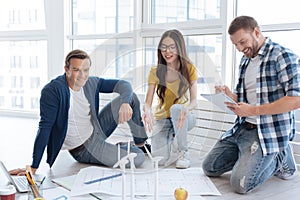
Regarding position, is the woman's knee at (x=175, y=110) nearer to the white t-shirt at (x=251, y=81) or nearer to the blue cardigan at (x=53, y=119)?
the blue cardigan at (x=53, y=119)

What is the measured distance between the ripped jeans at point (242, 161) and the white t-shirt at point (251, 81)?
0.11m

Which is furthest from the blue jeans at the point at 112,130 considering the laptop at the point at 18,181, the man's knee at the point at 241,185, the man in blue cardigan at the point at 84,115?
the man's knee at the point at 241,185

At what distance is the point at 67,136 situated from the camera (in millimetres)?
2215

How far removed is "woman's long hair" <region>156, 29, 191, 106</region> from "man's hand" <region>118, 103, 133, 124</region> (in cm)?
14

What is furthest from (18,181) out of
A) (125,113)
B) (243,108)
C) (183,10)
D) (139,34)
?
(183,10)

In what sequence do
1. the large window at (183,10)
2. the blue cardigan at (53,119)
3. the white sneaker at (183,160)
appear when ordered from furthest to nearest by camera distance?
the large window at (183,10), the blue cardigan at (53,119), the white sneaker at (183,160)

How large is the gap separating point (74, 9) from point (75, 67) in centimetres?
227

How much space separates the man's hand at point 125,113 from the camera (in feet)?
5.29

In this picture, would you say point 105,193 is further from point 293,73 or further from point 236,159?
point 293,73

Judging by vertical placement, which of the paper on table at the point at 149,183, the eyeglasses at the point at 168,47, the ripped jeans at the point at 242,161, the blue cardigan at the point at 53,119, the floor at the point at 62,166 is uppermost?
the eyeglasses at the point at 168,47

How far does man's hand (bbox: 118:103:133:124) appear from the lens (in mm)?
1613

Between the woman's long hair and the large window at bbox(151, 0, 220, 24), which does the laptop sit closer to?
the woman's long hair

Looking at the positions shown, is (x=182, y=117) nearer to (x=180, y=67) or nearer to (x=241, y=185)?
(x=180, y=67)

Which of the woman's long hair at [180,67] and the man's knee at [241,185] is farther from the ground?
the woman's long hair at [180,67]
